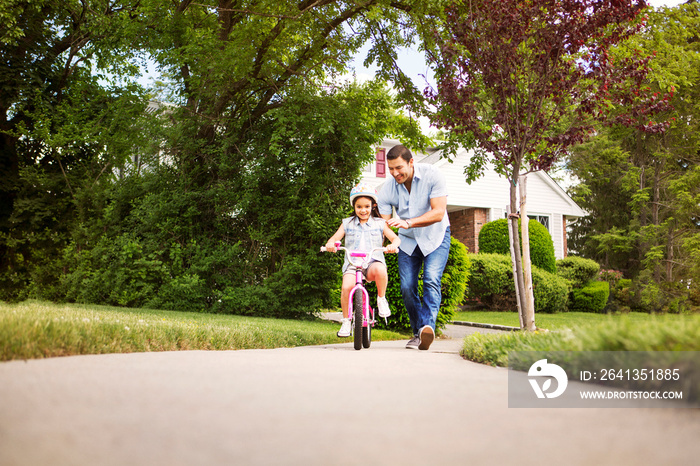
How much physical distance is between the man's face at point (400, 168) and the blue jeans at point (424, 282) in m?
0.77

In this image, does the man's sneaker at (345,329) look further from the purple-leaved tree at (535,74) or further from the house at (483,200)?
the house at (483,200)

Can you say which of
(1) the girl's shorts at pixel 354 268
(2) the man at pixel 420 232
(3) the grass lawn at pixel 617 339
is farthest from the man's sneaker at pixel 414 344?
(3) the grass lawn at pixel 617 339

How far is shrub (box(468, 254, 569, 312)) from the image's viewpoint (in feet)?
56.8

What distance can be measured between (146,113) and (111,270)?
142 inches

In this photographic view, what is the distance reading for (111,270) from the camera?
1196 centimetres

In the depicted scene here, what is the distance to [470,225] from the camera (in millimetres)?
23109

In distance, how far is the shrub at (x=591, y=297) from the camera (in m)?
19.9

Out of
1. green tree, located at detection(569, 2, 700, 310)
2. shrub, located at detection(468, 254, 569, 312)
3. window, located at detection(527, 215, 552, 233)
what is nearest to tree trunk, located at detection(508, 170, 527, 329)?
green tree, located at detection(569, 2, 700, 310)

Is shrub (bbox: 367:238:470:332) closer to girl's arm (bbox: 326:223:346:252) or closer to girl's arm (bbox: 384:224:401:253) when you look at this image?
girl's arm (bbox: 326:223:346:252)

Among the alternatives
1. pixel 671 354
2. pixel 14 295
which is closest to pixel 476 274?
pixel 14 295

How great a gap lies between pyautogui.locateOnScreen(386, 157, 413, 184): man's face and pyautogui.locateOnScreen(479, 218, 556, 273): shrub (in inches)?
569

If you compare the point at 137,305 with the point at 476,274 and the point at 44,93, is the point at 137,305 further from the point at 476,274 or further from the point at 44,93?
the point at 476,274

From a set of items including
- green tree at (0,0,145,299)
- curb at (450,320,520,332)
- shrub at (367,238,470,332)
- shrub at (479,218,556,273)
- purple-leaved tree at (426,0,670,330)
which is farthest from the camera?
shrub at (479,218,556,273)

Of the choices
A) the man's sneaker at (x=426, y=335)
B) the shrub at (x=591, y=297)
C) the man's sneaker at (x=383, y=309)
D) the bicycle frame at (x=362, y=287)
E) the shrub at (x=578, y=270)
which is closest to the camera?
the man's sneaker at (x=426, y=335)
